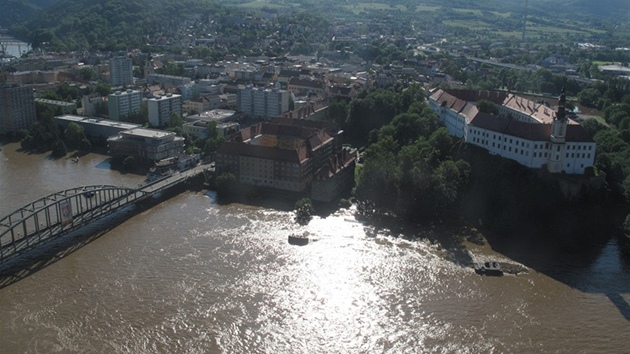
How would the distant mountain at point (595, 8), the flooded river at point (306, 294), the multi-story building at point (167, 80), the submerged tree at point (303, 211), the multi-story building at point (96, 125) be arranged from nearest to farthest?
the flooded river at point (306, 294)
the submerged tree at point (303, 211)
the multi-story building at point (96, 125)
the multi-story building at point (167, 80)
the distant mountain at point (595, 8)

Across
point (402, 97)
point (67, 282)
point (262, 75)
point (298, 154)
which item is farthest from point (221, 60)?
point (67, 282)

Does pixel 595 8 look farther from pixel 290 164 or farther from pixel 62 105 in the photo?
pixel 290 164

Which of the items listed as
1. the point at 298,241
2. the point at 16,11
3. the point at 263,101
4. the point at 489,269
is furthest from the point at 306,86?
the point at 16,11

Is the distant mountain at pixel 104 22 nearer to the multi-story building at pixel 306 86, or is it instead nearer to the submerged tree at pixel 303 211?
the multi-story building at pixel 306 86

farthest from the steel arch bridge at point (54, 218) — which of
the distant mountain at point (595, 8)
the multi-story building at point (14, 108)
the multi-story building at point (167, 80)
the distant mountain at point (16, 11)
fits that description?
the distant mountain at point (595, 8)

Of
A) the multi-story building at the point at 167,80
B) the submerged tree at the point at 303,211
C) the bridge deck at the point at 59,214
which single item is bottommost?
the submerged tree at the point at 303,211
